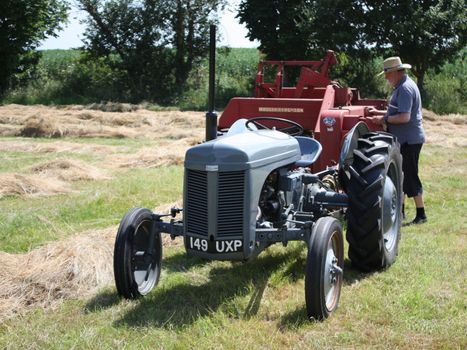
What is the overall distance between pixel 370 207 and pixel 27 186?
521 centimetres

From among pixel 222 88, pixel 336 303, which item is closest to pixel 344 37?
pixel 222 88

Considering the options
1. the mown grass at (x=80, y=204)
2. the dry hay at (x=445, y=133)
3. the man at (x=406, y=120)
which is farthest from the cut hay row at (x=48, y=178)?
the dry hay at (x=445, y=133)

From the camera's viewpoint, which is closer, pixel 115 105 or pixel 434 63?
pixel 115 105

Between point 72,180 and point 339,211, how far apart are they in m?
4.89

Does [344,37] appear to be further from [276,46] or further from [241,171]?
[241,171]

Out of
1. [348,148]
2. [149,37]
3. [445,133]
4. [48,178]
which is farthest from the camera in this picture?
[149,37]

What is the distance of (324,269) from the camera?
4.07m

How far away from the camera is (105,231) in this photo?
6.03 meters

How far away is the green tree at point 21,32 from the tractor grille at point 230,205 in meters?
23.5

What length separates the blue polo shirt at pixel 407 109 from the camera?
6504 mm

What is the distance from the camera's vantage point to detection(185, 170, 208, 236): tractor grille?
421 centimetres

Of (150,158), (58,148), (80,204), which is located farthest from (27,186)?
(58,148)

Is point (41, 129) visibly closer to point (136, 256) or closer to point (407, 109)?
point (407, 109)

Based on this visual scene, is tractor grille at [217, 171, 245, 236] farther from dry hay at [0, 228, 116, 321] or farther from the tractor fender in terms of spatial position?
the tractor fender
